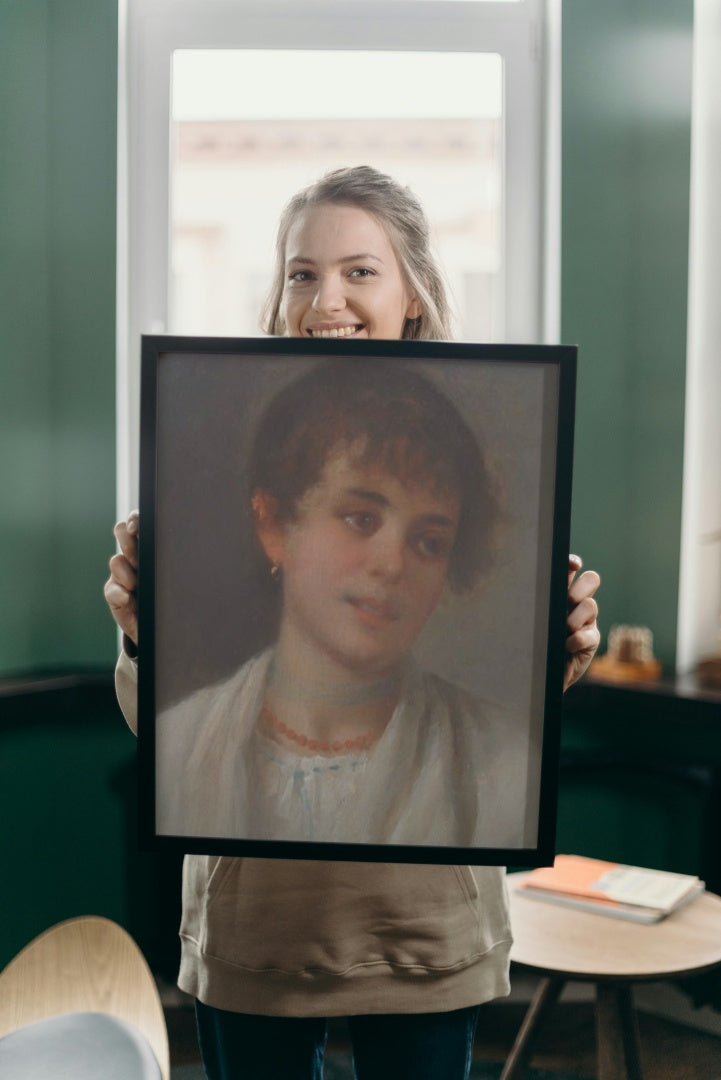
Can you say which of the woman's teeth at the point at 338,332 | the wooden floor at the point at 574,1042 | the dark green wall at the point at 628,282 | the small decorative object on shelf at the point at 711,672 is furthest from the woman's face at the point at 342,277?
the wooden floor at the point at 574,1042

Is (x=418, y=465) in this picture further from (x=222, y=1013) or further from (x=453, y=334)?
(x=222, y=1013)

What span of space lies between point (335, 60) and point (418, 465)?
6.39 feet

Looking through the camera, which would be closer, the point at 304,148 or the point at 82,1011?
the point at 82,1011

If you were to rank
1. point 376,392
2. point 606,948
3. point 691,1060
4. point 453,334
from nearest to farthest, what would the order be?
point 376,392
point 453,334
point 606,948
point 691,1060

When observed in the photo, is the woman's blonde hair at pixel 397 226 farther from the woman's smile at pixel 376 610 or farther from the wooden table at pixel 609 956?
the wooden table at pixel 609 956

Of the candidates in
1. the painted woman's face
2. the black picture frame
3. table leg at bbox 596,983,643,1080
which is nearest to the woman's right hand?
the black picture frame

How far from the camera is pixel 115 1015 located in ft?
2.79

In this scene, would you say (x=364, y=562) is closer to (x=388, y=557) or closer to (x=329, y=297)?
(x=388, y=557)

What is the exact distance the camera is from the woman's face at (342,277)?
1131 millimetres

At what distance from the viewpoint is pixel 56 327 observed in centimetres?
254

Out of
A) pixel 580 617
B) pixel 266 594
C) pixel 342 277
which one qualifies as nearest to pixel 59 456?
pixel 342 277

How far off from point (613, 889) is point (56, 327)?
178 centimetres

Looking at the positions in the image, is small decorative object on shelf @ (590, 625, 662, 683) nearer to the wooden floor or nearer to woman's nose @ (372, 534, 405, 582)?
the wooden floor

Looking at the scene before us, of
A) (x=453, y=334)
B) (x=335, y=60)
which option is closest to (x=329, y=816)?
(x=453, y=334)
